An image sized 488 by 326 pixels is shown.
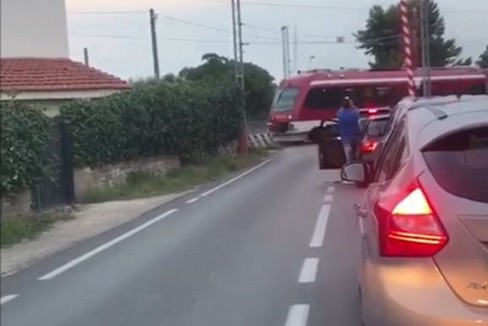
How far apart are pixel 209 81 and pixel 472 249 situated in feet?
A: 114

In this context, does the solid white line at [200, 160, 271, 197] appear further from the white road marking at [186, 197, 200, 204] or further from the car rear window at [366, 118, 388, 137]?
the car rear window at [366, 118, 388, 137]

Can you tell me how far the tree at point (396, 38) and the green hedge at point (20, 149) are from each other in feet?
57.5

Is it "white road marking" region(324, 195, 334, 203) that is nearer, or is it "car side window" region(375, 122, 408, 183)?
"car side window" region(375, 122, 408, 183)

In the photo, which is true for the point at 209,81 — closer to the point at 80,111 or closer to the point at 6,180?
the point at 80,111

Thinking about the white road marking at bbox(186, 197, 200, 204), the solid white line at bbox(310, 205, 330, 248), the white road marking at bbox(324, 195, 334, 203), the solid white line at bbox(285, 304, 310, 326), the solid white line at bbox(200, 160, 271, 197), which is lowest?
the solid white line at bbox(200, 160, 271, 197)

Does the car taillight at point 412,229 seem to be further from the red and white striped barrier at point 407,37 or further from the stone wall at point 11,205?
the red and white striped barrier at point 407,37

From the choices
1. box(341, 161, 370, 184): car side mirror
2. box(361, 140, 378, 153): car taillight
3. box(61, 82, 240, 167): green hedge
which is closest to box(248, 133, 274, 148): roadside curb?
box(61, 82, 240, 167): green hedge

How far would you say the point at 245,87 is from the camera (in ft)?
144

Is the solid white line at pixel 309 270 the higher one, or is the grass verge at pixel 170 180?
the solid white line at pixel 309 270

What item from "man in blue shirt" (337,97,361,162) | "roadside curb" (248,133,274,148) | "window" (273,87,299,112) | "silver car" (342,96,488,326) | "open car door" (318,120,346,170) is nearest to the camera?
"silver car" (342,96,488,326)

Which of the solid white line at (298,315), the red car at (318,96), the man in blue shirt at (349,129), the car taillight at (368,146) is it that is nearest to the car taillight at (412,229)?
the solid white line at (298,315)

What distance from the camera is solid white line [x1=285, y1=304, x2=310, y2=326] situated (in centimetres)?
762

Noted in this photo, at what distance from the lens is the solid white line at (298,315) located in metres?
7.62

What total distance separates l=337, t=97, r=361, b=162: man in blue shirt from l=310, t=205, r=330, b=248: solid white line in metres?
4.42
